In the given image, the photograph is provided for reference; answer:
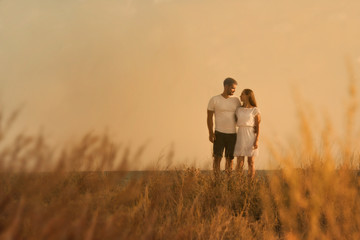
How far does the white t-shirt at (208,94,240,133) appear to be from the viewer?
760cm

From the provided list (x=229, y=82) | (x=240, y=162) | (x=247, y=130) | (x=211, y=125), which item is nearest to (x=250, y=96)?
(x=229, y=82)

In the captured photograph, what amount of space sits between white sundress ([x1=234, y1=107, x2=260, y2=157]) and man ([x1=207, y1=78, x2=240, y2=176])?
0.20 metres

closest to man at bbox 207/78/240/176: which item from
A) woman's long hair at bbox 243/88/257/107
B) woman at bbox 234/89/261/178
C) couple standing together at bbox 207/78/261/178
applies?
couple standing together at bbox 207/78/261/178

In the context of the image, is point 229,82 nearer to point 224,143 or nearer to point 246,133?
point 246,133

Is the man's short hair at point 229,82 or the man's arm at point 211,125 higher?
the man's short hair at point 229,82

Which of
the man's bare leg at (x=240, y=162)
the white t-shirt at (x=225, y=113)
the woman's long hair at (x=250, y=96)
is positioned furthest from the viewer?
the white t-shirt at (x=225, y=113)

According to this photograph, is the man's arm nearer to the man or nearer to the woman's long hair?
the man

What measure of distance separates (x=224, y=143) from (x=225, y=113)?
0.60 metres

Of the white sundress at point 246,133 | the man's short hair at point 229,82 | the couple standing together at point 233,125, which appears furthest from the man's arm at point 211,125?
the man's short hair at point 229,82

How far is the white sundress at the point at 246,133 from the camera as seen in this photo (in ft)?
24.1

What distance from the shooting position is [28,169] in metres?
2.58

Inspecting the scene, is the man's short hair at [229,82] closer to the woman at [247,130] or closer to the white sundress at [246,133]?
the woman at [247,130]

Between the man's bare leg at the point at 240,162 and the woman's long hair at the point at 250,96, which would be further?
the woman's long hair at the point at 250,96

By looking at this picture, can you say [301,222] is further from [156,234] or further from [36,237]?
[36,237]
